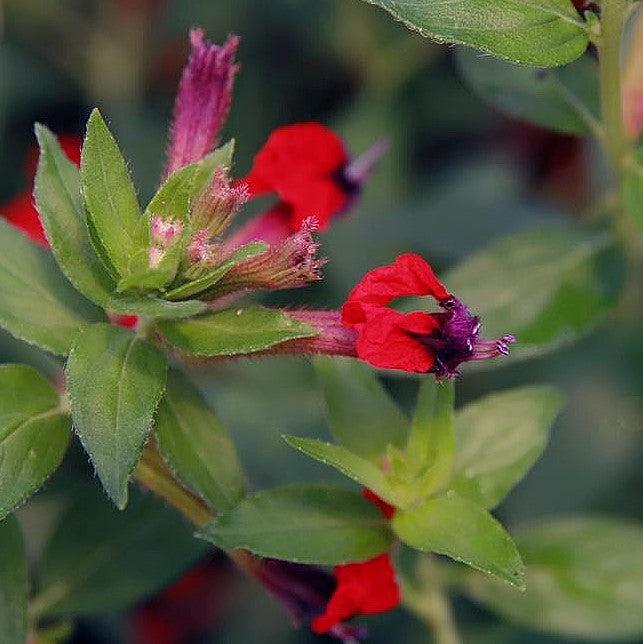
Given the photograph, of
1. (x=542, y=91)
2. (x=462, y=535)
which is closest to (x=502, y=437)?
(x=462, y=535)

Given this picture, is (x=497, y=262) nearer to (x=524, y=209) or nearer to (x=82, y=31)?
(x=524, y=209)

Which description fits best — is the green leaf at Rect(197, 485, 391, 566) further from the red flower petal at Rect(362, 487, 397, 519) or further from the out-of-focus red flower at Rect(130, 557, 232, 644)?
the out-of-focus red flower at Rect(130, 557, 232, 644)

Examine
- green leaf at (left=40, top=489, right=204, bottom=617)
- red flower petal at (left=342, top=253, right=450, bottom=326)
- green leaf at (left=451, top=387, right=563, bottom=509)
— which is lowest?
green leaf at (left=40, top=489, right=204, bottom=617)

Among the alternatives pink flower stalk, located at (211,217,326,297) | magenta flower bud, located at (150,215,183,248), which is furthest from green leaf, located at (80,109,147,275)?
pink flower stalk, located at (211,217,326,297)

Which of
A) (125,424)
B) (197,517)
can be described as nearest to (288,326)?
(125,424)

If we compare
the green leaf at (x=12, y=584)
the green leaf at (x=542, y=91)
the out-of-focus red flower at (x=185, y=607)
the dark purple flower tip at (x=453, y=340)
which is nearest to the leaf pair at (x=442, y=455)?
the dark purple flower tip at (x=453, y=340)

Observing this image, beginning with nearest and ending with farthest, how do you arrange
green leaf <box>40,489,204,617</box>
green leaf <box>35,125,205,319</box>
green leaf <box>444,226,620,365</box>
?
green leaf <box>35,125,205,319</box>
green leaf <box>40,489,204,617</box>
green leaf <box>444,226,620,365</box>
